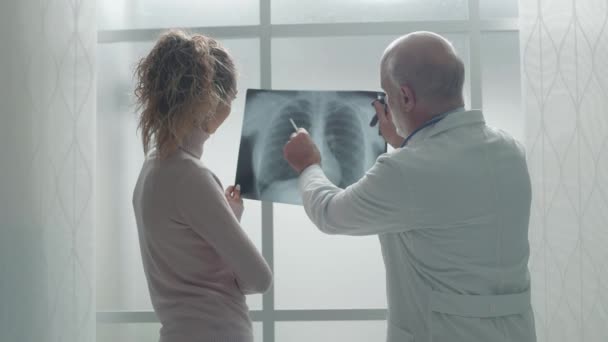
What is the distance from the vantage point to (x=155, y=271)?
124 centimetres

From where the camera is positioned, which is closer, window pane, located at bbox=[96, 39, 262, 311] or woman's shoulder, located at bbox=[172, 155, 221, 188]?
woman's shoulder, located at bbox=[172, 155, 221, 188]

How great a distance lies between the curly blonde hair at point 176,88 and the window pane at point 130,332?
1.01 m

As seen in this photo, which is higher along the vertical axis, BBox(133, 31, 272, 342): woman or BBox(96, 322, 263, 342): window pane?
BBox(133, 31, 272, 342): woman

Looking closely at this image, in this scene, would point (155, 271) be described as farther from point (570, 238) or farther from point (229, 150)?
point (570, 238)

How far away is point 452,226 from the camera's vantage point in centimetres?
123

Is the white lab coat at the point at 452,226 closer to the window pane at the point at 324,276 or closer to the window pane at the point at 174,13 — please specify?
the window pane at the point at 324,276

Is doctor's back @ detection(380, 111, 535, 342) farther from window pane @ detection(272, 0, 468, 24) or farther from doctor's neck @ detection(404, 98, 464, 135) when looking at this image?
window pane @ detection(272, 0, 468, 24)

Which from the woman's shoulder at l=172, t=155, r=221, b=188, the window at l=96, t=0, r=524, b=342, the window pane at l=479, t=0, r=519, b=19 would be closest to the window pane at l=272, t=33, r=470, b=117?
the window at l=96, t=0, r=524, b=342

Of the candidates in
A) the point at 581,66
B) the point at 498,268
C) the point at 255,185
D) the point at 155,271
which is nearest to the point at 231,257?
the point at 155,271

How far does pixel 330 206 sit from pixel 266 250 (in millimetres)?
738

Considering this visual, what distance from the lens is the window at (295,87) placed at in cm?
199

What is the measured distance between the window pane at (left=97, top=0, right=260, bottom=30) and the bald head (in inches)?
36.0

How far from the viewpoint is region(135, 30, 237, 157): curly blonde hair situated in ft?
3.95

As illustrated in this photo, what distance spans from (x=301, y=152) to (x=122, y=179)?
0.86m
